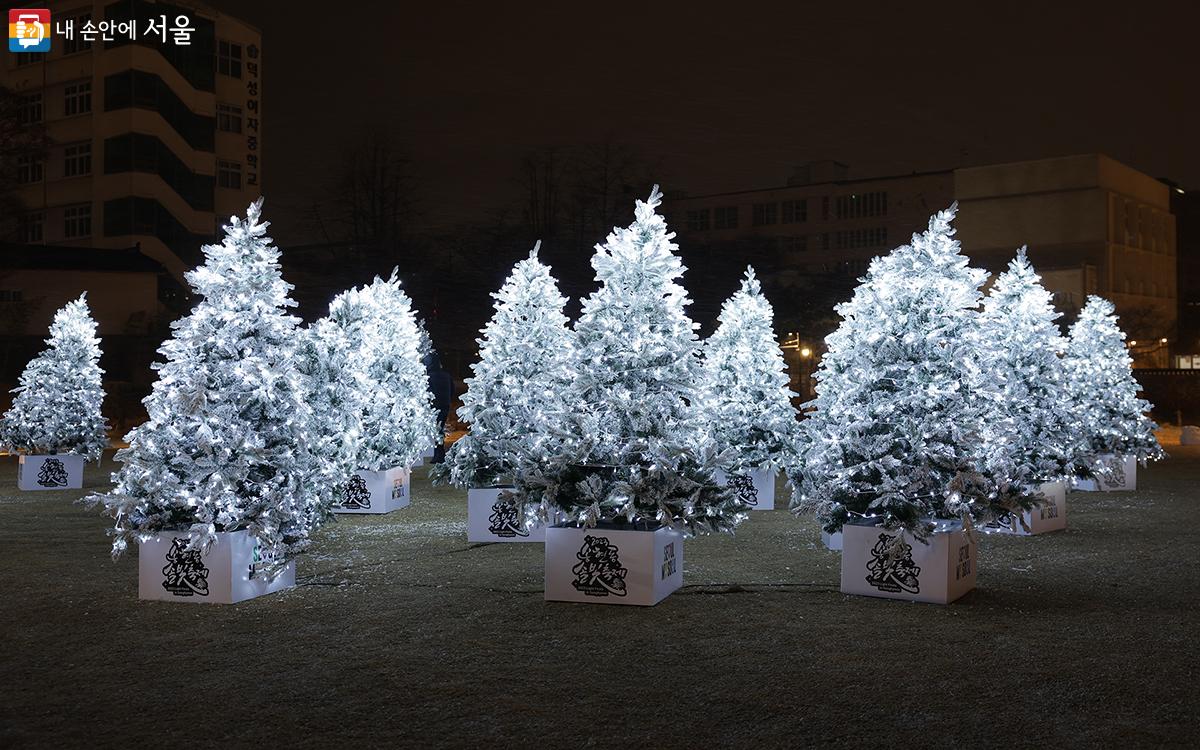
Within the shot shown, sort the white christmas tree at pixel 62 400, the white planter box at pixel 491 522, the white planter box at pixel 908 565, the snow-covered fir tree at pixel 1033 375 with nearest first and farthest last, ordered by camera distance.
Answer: the white planter box at pixel 908 565
the white planter box at pixel 491 522
the snow-covered fir tree at pixel 1033 375
the white christmas tree at pixel 62 400

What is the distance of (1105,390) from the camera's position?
1916 cm

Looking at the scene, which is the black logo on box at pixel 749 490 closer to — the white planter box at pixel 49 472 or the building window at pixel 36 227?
the white planter box at pixel 49 472

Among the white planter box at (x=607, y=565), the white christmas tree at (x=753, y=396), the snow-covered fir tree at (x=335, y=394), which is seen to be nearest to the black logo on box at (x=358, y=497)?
→ the snow-covered fir tree at (x=335, y=394)

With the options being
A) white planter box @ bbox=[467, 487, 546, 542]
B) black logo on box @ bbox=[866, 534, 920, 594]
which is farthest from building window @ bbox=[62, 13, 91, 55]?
black logo on box @ bbox=[866, 534, 920, 594]

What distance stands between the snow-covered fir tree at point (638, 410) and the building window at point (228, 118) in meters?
55.8

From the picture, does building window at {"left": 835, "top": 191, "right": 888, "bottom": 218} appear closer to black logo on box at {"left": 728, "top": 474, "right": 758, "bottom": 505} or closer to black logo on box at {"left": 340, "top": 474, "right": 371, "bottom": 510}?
black logo on box at {"left": 728, "top": 474, "right": 758, "bottom": 505}

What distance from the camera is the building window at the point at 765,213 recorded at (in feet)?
308

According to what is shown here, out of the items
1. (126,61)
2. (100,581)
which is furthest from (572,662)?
(126,61)

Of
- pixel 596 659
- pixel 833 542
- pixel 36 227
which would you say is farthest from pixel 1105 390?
pixel 36 227

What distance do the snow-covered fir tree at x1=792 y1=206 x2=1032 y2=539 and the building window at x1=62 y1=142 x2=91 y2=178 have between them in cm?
5369

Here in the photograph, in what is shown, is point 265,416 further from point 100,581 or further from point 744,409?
point 744,409

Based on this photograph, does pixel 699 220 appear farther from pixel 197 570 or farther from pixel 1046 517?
pixel 197 570

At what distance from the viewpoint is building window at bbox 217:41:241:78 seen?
196 feet

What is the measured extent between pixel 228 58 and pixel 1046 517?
182ft
